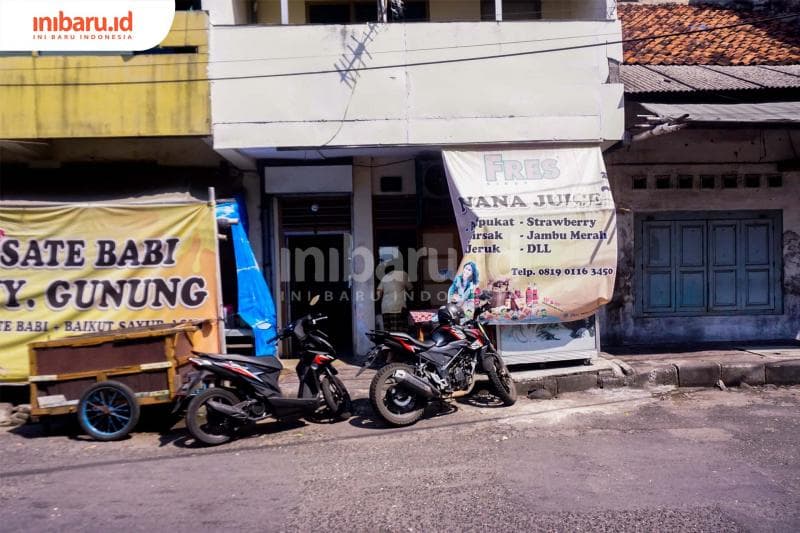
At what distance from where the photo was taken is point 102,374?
6336 millimetres

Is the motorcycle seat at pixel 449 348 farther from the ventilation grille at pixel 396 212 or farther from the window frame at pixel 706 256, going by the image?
the window frame at pixel 706 256

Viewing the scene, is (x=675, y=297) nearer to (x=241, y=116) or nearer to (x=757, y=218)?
(x=757, y=218)

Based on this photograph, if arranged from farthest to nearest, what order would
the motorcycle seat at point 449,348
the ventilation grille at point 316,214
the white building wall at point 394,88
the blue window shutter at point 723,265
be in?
the blue window shutter at point 723,265, the ventilation grille at point 316,214, the white building wall at point 394,88, the motorcycle seat at point 449,348

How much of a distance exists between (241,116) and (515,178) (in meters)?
4.06

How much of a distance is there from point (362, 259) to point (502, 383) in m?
3.82

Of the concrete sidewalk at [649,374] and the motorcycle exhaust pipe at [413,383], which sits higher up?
the motorcycle exhaust pipe at [413,383]

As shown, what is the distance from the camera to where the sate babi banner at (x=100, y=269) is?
7570mm

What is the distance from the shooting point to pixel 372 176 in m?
10.2

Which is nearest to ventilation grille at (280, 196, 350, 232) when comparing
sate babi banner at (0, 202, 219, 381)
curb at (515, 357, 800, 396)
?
sate babi banner at (0, 202, 219, 381)

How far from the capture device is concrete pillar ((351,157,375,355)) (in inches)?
396

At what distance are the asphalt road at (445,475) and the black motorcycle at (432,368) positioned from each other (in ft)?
0.79

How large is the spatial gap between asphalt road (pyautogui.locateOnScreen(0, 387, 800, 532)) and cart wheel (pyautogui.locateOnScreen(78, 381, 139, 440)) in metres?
0.17

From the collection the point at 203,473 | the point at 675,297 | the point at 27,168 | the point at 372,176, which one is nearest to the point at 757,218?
the point at 675,297

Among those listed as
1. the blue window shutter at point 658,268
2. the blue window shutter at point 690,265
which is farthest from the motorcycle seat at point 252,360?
the blue window shutter at point 690,265
